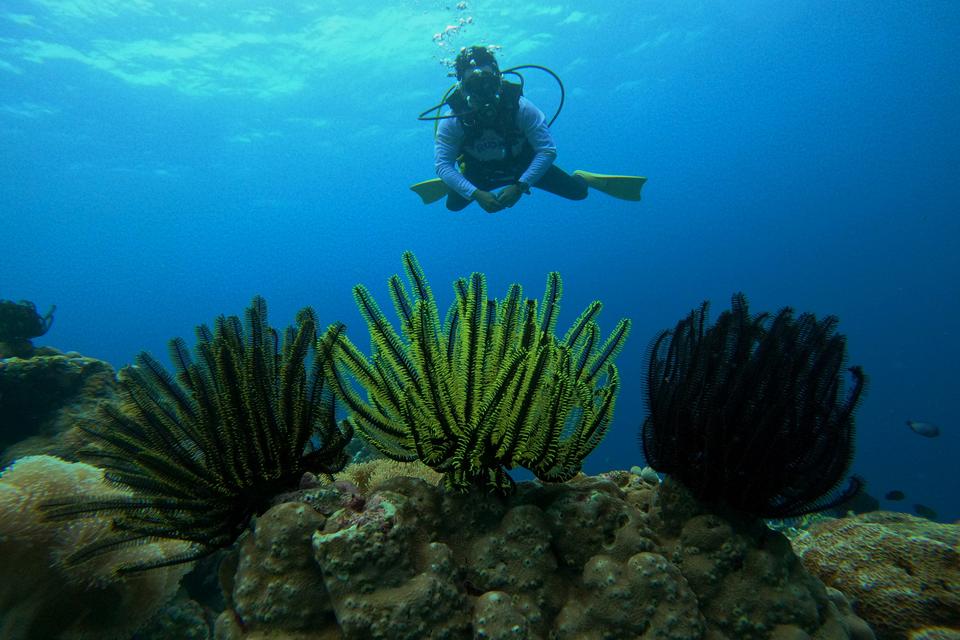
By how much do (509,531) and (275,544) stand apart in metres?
1.11

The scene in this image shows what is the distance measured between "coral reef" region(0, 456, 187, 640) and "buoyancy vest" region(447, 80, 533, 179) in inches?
340

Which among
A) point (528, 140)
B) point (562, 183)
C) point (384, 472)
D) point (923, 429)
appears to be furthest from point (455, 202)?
point (923, 429)

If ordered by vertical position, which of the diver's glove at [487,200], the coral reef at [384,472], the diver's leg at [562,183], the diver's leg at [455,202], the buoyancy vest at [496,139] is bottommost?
the coral reef at [384,472]

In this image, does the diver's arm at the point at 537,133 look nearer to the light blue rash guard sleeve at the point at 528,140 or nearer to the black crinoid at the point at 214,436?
the light blue rash guard sleeve at the point at 528,140

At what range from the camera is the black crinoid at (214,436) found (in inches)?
88.4

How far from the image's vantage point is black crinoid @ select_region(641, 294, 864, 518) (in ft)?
7.51

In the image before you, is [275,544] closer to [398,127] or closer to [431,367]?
[431,367]

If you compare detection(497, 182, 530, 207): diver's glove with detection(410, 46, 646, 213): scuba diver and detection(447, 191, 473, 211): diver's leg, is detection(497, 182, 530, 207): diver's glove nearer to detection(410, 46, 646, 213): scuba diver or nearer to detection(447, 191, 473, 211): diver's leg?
detection(410, 46, 646, 213): scuba diver

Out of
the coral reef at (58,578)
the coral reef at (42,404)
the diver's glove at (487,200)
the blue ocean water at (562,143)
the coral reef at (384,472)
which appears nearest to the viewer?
the coral reef at (58,578)

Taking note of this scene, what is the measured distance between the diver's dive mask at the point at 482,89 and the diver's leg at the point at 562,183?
10.7 ft

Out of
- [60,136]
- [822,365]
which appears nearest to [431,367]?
[822,365]

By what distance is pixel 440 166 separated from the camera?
9641 millimetres

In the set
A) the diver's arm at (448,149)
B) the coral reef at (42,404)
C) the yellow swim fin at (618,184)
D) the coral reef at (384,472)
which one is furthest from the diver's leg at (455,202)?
the coral reef at (384,472)

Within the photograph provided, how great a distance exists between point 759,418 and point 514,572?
1.46 m
